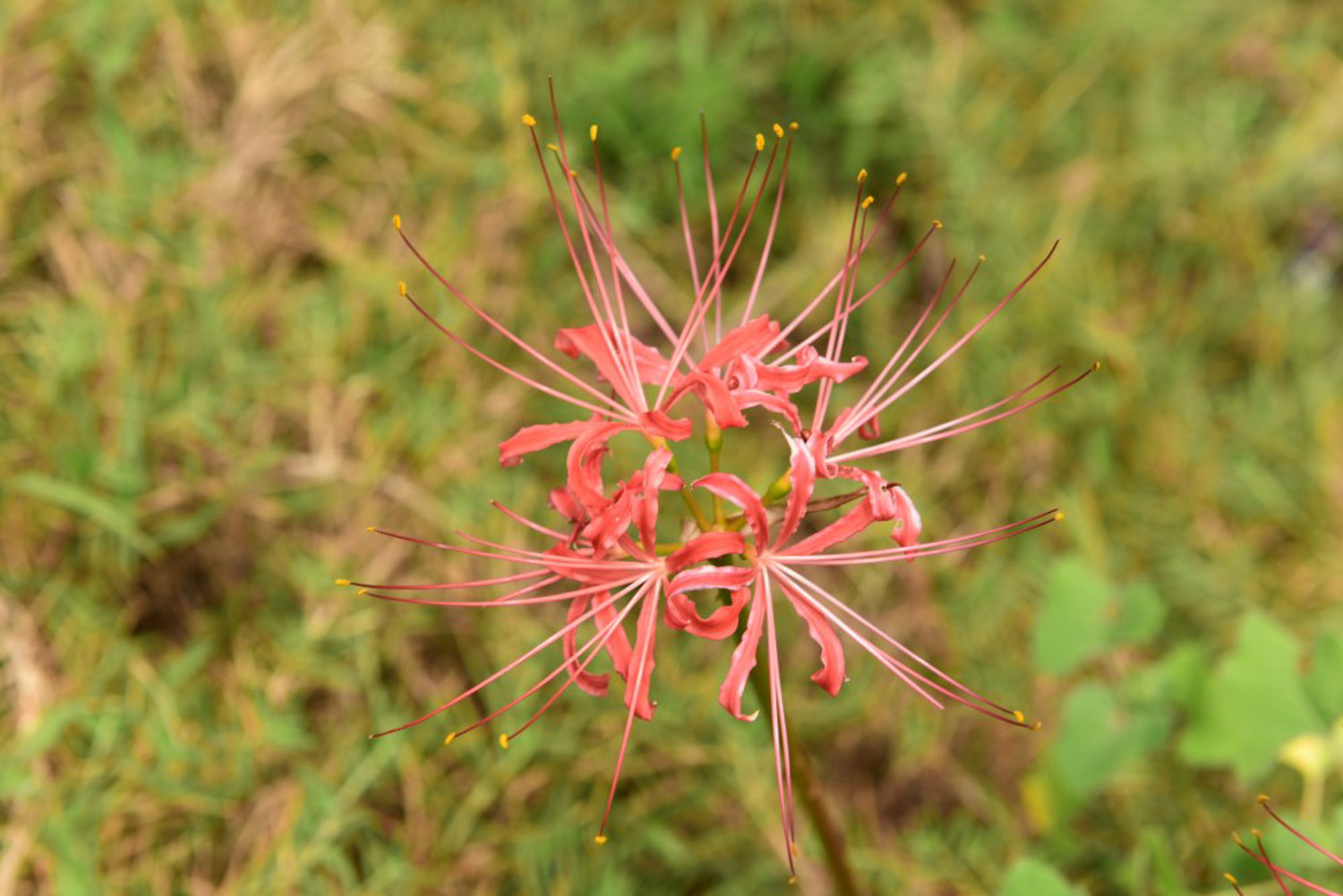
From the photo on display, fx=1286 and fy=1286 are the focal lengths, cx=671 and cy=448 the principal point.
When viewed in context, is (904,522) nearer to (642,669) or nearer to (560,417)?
(642,669)

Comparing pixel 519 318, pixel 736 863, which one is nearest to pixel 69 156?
pixel 519 318

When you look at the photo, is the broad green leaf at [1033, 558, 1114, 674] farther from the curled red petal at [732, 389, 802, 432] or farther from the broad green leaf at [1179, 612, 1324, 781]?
the curled red petal at [732, 389, 802, 432]

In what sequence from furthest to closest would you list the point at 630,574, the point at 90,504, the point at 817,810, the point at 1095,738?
the point at 90,504
the point at 1095,738
the point at 817,810
the point at 630,574

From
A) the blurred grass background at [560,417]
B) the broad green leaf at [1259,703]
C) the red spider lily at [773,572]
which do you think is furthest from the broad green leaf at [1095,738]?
the red spider lily at [773,572]

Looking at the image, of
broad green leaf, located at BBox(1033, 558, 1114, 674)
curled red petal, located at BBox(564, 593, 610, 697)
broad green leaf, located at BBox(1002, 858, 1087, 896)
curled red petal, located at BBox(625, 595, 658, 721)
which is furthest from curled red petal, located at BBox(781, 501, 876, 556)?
broad green leaf, located at BBox(1033, 558, 1114, 674)

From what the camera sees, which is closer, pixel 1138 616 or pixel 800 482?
pixel 800 482

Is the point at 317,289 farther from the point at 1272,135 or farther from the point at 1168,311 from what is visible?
the point at 1272,135

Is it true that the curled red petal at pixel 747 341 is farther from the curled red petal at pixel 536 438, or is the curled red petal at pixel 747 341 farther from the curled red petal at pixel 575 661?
the curled red petal at pixel 575 661

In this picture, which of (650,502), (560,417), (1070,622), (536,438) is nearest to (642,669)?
(650,502)
